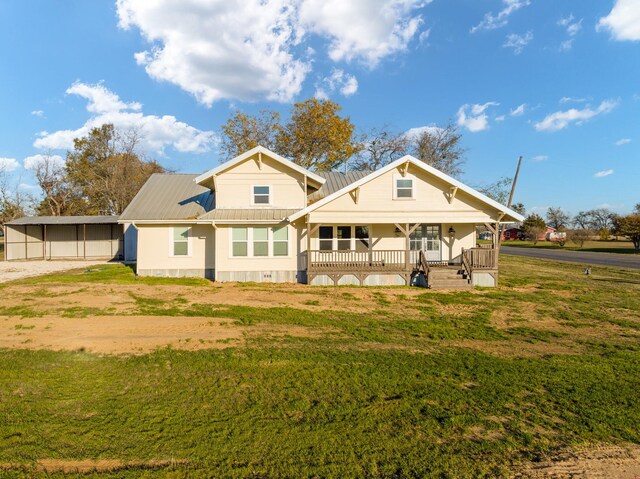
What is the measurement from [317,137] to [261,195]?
2025 centimetres

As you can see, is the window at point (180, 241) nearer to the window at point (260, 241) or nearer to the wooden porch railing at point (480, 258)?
the window at point (260, 241)

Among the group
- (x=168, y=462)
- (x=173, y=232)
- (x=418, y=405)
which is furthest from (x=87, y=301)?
(x=418, y=405)

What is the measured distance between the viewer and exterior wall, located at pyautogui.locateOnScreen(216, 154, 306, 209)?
16.4 m

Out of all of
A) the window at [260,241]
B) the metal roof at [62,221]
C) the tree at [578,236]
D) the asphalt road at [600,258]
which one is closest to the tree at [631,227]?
the asphalt road at [600,258]

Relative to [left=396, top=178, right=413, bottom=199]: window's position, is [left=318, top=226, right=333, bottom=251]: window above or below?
below

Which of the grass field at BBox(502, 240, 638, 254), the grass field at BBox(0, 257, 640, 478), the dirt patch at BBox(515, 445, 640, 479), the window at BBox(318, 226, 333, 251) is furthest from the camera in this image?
the grass field at BBox(502, 240, 638, 254)

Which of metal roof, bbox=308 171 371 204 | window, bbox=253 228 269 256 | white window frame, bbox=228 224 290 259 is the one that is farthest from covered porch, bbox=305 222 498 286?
metal roof, bbox=308 171 371 204

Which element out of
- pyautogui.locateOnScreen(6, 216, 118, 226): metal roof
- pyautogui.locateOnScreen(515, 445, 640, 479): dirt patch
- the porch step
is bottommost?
pyautogui.locateOnScreen(515, 445, 640, 479): dirt patch

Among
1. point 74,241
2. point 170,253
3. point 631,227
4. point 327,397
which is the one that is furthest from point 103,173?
point 631,227

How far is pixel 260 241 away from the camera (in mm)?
15984

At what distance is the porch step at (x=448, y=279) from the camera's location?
15023 millimetres

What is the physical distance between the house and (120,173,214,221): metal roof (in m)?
0.10

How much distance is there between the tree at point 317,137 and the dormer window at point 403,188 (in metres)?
20.1

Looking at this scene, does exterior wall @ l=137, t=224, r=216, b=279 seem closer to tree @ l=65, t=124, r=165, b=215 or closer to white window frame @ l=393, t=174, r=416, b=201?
white window frame @ l=393, t=174, r=416, b=201
